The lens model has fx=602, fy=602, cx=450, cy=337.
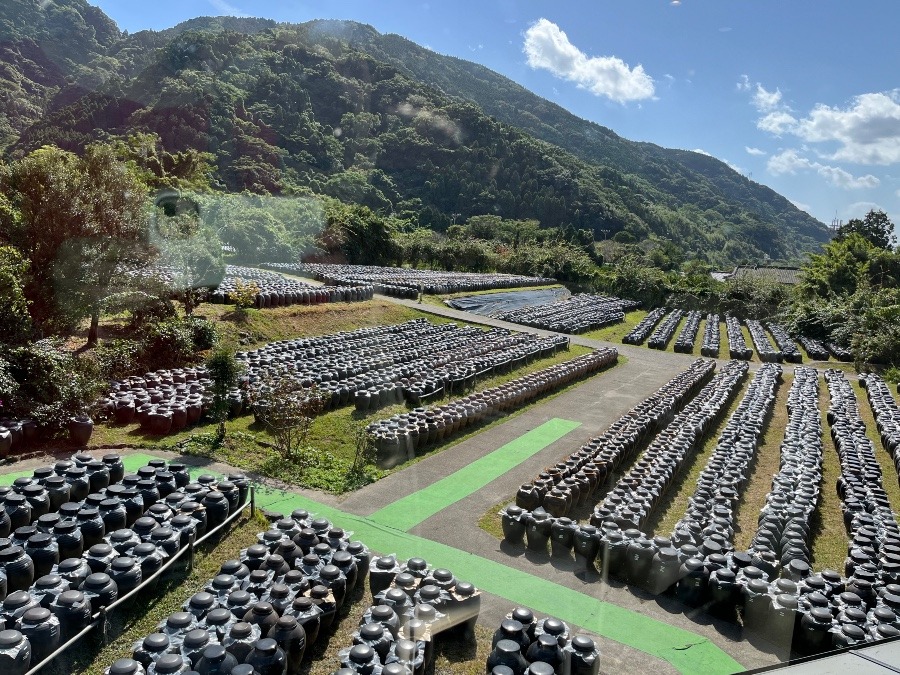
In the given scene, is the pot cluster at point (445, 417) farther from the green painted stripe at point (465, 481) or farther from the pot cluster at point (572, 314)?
the pot cluster at point (572, 314)

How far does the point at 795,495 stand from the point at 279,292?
2114cm

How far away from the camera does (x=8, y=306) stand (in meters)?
13.5

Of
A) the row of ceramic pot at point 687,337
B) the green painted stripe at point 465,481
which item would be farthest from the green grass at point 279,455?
the row of ceramic pot at point 687,337

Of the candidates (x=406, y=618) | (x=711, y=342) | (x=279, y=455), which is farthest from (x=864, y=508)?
(x=711, y=342)

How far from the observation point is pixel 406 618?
703 cm

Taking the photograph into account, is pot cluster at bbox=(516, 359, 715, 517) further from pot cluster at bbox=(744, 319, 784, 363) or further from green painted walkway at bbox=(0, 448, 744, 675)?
pot cluster at bbox=(744, 319, 784, 363)

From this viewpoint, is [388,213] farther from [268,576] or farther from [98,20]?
[98,20]

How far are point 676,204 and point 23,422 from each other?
504ft

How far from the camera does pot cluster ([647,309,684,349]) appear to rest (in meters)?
34.3

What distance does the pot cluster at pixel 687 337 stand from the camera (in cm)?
3384

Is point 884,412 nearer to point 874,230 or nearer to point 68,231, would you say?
point 68,231

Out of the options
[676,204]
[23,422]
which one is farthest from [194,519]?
[676,204]

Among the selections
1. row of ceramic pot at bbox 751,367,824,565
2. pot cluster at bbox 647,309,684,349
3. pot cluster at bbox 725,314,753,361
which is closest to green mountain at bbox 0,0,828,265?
pot cluster at bbox 647,309,684,349

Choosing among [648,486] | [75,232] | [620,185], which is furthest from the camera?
[620,185]
